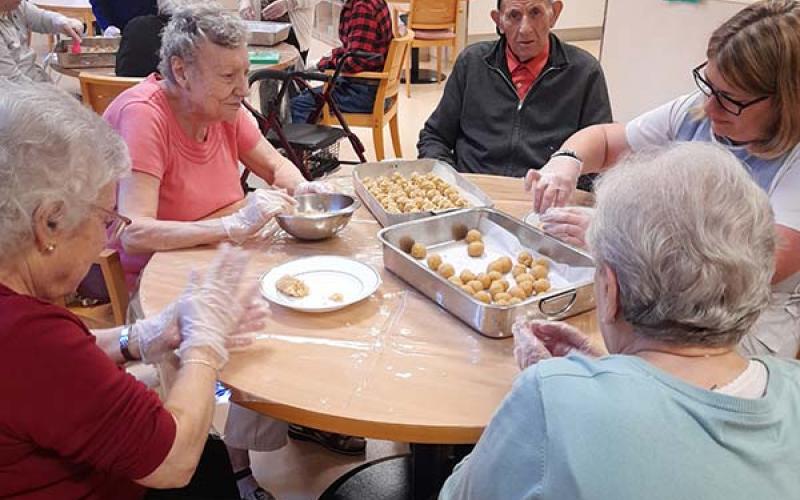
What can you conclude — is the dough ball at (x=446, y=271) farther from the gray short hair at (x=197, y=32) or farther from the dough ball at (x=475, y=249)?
the gray short hair at (x=197, y=32)

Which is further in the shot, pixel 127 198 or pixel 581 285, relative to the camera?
pixel 127 198

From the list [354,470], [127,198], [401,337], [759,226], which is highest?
[759,226]

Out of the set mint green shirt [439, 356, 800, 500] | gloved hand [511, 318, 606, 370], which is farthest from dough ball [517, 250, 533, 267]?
mint green shirt [439, 356, 800, 500]

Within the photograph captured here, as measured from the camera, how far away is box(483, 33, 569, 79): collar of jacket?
2.41 meters

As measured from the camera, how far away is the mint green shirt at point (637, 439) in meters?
0.73

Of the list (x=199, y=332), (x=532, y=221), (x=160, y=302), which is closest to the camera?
(x=199, y=332)

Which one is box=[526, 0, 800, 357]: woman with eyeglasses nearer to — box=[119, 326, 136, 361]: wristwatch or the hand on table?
the hand on table

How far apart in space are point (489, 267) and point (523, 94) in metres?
1.11

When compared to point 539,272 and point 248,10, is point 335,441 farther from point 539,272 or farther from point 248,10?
point 248,10

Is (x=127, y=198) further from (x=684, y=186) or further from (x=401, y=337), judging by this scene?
(x=684, y=186)

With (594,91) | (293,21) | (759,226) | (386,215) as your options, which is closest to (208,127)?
(386,215)

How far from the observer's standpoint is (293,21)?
4.50m

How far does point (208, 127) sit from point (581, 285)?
46.3 inches

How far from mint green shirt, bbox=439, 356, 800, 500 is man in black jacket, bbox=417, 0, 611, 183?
172 cm
